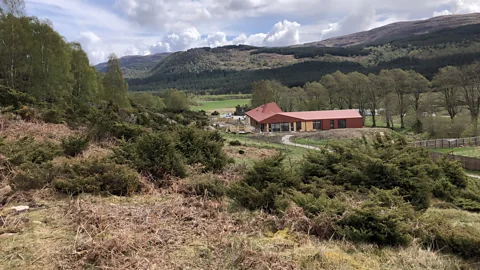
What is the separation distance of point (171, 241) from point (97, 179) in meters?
3.67

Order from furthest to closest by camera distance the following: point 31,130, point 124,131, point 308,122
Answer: point 308,122, point 124,131, point 31,130

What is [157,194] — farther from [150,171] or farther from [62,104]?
[62,104]

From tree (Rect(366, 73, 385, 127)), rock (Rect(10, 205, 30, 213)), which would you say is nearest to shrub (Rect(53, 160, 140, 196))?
rock (Rect(10, 205, 30, 213))

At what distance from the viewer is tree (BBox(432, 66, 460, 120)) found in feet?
150

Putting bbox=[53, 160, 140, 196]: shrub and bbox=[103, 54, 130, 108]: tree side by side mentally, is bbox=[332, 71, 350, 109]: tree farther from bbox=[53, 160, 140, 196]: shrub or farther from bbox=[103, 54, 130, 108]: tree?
bbox=[53, 160, 140, 196]: shrub

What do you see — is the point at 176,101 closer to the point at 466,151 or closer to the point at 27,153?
the point at 466,151

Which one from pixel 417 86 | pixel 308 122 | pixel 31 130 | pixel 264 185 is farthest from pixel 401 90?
pixel 31 130

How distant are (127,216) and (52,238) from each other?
1.26 m

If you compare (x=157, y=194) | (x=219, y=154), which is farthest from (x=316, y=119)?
(x=157, y=194)

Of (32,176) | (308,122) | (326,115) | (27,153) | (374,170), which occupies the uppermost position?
(27,153)

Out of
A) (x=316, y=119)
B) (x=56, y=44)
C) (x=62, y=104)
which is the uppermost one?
(x=56, y=44)

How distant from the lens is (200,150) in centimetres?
1166

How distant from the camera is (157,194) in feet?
26.9

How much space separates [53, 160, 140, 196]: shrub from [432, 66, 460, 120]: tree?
162 ft
